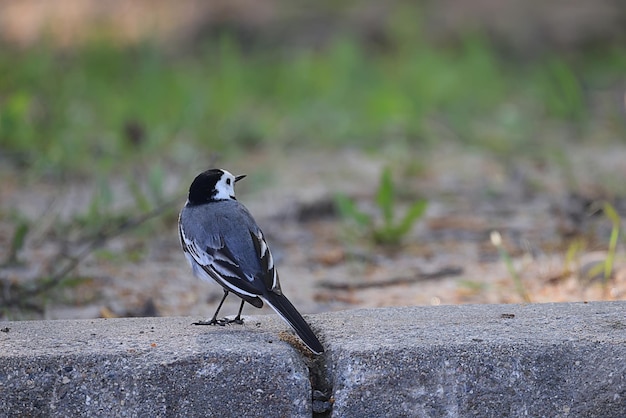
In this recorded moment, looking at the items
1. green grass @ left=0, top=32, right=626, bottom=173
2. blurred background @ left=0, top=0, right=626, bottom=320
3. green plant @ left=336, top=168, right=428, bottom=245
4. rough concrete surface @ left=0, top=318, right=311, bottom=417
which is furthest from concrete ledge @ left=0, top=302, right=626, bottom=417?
green grass @ left=0, top=32, right=626, bottom=173

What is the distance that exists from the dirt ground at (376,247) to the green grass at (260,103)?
0.33 m

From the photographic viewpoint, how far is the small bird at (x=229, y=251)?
300cm

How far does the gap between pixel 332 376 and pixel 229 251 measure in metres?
0.68

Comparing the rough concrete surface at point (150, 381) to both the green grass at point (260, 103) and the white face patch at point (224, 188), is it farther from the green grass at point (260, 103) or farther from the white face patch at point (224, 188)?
the green grass at point (260, 103)

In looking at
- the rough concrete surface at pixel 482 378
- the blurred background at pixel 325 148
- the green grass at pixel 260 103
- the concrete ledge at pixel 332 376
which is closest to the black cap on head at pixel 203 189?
the blurred background at pixel 325 148

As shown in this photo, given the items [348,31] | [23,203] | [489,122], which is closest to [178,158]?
[23,203]

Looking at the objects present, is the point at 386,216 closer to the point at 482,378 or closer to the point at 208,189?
the point at 208,189

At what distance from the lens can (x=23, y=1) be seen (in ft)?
38.7

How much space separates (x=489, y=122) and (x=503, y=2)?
389 cm

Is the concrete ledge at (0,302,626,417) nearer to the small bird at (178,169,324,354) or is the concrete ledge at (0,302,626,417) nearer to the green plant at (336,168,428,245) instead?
the small bird at (178,169,324,354)

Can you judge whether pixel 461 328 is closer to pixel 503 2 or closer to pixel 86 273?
pixel 86 273

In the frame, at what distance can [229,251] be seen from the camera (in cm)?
325

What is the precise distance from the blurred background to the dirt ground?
0.02 m

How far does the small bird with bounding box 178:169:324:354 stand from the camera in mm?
3000
